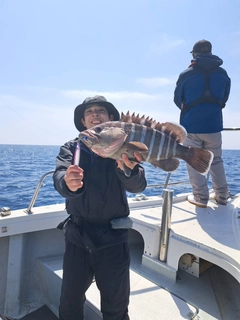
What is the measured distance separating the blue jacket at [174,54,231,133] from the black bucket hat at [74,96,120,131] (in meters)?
1.79

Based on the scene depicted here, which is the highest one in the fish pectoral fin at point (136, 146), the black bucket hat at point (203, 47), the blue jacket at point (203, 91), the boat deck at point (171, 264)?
the black bucket hat at point (203, 47)

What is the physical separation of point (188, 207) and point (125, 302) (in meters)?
2.31

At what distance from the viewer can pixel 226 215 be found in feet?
12.0

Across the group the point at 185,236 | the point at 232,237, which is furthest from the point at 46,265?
the point at 232,237

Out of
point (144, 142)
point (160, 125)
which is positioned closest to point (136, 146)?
point (144, 142)

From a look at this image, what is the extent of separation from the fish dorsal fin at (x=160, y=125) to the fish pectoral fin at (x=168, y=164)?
0.59ft

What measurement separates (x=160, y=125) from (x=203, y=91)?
2.05 meters

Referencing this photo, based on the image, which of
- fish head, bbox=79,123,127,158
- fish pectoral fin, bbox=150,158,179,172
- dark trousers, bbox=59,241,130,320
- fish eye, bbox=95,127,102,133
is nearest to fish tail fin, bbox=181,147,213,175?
fish pectoral fin, bbox=150,158,179,172

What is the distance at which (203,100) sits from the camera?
3.76m

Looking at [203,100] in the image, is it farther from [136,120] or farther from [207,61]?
[136,120]

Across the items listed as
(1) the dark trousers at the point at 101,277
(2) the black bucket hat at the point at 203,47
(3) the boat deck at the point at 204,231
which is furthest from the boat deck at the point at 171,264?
(2) the black bucket hat at the point at 203,47

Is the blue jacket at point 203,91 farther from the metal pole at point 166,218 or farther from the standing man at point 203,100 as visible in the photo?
the metal pole at point 166,218

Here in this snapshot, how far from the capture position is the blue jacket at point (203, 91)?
12.2ft

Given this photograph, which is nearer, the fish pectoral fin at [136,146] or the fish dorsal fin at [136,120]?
the fish pectoral fin at [136,146]
